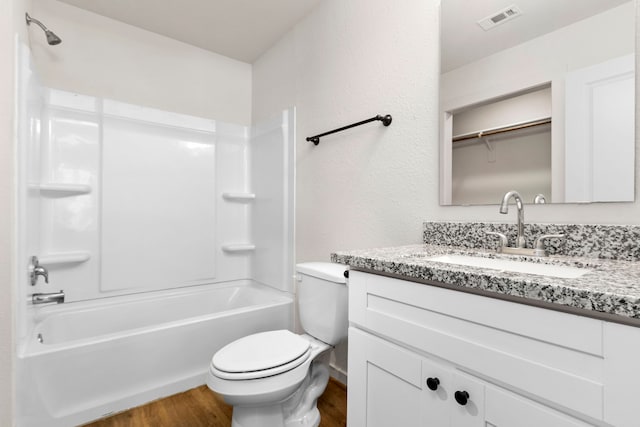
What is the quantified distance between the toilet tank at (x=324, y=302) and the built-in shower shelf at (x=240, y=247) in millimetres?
1151

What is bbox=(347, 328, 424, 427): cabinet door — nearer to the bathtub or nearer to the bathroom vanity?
the bathroom vanity

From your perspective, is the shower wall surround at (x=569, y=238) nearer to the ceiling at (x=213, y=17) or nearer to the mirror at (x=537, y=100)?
the mirror at (x=537, y=100)

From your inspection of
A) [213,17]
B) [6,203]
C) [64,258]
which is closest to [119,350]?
[64,258]

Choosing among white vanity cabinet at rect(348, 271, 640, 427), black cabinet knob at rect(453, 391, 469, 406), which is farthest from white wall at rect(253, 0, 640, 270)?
black cabinet knob at rect(453, 391, 469, 406)

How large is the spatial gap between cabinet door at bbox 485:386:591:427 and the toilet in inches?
31.7

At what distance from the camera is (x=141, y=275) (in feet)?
7.57

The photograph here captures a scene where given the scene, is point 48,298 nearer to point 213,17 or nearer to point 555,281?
point 213,17

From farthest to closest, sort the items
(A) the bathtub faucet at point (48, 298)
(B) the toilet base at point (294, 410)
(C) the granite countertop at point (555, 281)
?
(A) the bathtub faucet at point (48, 298)
(B) the toilet base at point (294, 410)
(C) the granite countertop at point (555, 281)

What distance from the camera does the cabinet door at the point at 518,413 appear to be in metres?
0.61

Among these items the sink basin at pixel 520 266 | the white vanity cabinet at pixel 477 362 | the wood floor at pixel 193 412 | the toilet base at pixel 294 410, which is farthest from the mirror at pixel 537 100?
the wood floor at pixel 193 412

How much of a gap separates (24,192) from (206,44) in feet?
5.79

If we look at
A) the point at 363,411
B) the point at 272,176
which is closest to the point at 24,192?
the point at 272,176

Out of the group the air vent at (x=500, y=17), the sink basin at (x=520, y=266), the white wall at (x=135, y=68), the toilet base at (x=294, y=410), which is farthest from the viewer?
the white wall at (x=135, y=68)

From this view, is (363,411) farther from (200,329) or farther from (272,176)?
(272,176)
